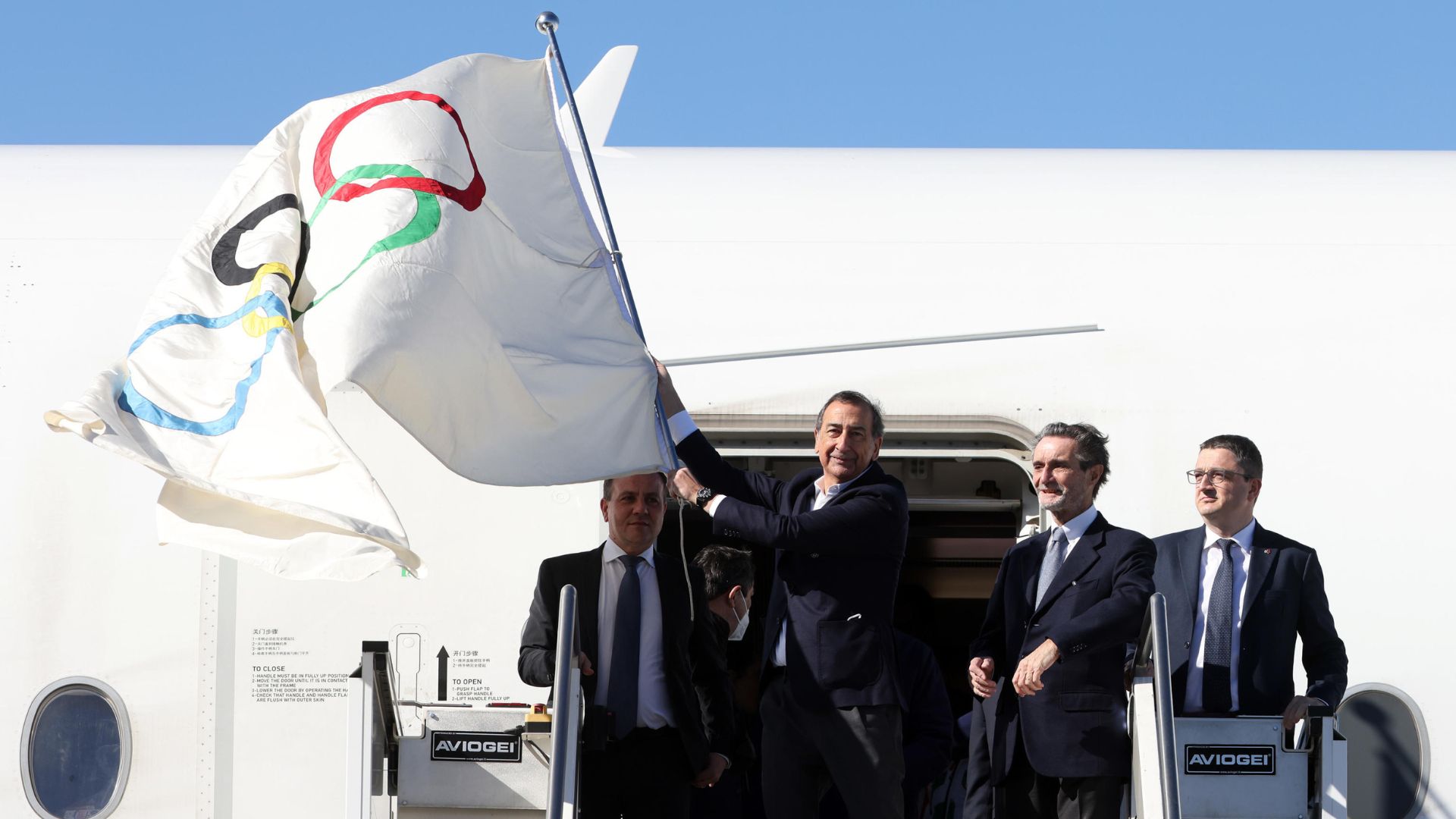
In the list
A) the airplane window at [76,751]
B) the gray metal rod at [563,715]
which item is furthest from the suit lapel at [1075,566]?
the airplane window at [76,751]

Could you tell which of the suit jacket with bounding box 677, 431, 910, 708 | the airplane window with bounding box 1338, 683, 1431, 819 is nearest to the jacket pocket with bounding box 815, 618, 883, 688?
the suit jacket with bounding box 677, 431, 910, 708

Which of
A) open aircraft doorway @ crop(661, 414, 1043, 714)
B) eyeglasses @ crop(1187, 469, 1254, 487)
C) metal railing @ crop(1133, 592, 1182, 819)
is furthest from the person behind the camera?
open aircraft doorway @ crop(661, 414, 1043, 714)

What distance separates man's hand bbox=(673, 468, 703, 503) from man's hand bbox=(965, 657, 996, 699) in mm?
953

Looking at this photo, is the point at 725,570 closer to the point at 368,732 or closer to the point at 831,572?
the point at 831,572

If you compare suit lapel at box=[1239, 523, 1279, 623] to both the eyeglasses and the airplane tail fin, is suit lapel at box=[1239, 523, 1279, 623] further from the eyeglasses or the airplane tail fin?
the airplane tail fin

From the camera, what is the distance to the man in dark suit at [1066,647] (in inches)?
169

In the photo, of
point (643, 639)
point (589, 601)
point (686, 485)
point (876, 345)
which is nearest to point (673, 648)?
point (643, 639)

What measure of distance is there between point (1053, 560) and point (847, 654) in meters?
0.68

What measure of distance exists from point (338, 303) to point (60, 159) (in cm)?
262

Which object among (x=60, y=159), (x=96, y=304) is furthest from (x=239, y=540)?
(x=60, y=159)

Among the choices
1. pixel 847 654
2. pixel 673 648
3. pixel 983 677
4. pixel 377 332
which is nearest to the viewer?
pixel 377 332

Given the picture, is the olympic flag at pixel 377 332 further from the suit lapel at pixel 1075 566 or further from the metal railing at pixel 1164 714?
the metal railing at pixel 1164 714

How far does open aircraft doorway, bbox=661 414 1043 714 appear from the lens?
5.49 m

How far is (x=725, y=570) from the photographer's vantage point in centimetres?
596
